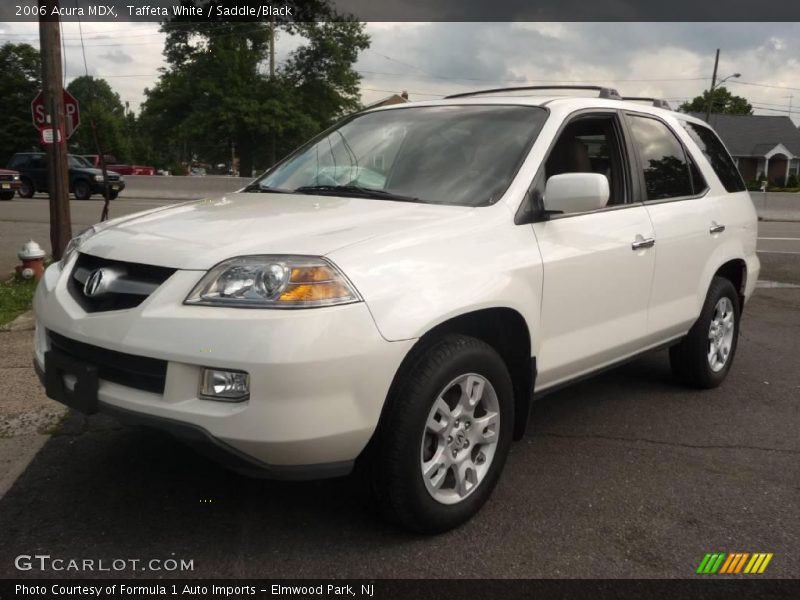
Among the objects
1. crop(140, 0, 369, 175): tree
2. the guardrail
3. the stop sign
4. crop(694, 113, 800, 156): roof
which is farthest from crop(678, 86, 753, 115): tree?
the stop sign

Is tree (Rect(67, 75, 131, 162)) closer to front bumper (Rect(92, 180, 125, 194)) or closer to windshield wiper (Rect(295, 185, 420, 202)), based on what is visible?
front bumper (Rect(92, 180, 125, 194))

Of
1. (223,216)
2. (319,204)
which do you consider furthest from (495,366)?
(223,216)

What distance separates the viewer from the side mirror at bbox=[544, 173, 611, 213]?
3.26 metres

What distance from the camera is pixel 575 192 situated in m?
3.26

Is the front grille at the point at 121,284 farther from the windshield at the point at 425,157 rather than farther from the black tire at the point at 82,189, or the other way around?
the black tire at the point at 82,189

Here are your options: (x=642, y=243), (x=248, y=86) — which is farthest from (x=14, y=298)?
(x=248, y=86)

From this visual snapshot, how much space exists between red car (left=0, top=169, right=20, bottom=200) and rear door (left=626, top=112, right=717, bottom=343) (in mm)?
25618

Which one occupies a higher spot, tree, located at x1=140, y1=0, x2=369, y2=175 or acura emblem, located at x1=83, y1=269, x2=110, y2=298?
tree, located at x1=140, y1=0, x2=369, y2=175

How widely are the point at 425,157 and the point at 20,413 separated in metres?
2.63

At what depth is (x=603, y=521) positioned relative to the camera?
3.17 metres

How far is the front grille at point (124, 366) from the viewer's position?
2654mm

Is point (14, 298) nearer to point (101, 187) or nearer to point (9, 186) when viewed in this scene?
point (9, 186)

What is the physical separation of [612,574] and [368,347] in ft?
3.97
